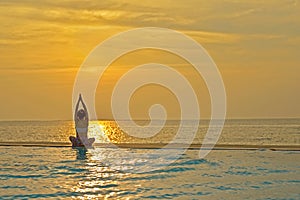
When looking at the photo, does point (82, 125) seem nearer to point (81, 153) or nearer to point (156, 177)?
point (81, 153)

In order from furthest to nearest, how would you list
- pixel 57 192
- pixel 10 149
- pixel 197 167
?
pixel 10 149 → pixel 197 167 → pixel 57 192

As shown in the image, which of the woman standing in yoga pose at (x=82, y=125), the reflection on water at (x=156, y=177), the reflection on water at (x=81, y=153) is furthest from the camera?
the woman standing in yoga pose at (x=82, y=125)

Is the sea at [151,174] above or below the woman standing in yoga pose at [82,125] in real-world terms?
below

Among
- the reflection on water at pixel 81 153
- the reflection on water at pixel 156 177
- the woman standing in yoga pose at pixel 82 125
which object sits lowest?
the reflection on water at pixel 156 177

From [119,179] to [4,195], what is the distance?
9216mm

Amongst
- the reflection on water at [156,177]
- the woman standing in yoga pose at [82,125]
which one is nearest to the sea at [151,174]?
the reflection on water at [156,177]

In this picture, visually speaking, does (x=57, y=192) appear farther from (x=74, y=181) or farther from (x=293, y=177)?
(x=293, y=177)

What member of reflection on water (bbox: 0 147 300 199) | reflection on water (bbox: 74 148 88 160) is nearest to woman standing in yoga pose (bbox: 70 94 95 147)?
reflection on water (bbox: 74 148 88 160)

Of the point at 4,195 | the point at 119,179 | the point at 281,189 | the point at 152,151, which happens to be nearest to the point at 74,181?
the point at 119,179

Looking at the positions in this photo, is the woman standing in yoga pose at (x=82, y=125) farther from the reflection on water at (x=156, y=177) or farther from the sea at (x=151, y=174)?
the reflection on water at (x=156, y=177)

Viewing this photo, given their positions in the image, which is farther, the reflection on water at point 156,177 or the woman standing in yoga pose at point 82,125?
the woman standing in yoga pose at point 82,125

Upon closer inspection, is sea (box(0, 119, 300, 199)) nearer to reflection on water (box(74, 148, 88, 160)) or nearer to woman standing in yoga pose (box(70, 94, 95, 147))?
reflection on water (box(74, 148, 88, 160))

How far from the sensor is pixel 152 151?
5925 cm

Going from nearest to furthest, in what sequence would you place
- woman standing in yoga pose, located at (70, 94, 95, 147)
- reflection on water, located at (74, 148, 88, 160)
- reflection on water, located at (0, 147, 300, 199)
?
reflection on water, located at (0, 147, 300, 199) → reflection on water, located at (74, 148, 88, 160) → woman standing in yoga pose, located at (70, 94, 95, 147)
